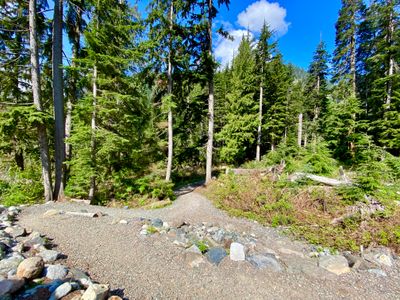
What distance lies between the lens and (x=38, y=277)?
2.84 metres

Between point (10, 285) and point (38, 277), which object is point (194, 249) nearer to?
point (38, 277)

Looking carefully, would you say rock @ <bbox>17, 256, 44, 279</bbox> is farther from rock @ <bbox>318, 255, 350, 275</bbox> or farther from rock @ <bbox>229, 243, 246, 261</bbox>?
rock @ <bbox>318, 255, 350, 275</bbox>

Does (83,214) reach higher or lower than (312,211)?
higher

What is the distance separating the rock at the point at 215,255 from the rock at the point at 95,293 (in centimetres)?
226

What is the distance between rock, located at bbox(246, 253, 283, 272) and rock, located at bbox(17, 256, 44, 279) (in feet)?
12.7

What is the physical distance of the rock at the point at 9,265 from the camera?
2762 millimetres

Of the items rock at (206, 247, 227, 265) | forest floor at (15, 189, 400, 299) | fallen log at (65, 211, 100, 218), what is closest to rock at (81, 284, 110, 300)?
forest floor at (15, 189, 400, 299)

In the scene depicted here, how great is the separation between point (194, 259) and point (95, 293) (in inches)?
84.3

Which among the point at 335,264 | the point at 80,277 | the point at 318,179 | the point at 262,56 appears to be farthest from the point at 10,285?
the point at 262,56

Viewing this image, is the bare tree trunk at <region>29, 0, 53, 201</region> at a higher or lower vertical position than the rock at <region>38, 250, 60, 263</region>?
higher

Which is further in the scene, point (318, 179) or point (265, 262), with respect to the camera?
point (318, 179)

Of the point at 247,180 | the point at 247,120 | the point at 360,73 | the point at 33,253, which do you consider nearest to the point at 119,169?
the point at 33,253

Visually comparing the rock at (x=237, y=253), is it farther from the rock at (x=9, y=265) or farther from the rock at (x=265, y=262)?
the rock at (x=9, y=265)

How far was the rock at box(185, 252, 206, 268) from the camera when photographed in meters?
3.98
